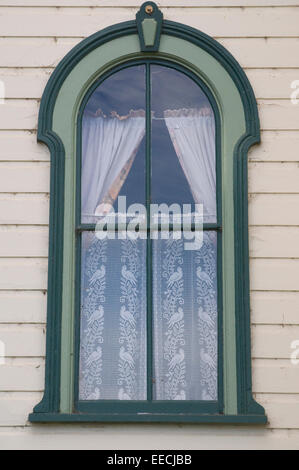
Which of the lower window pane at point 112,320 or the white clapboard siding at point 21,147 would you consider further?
the white clapboard siding at point 21,147

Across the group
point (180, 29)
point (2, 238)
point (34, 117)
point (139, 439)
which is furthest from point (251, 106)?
point (139, 439)

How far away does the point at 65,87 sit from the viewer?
5430 mm

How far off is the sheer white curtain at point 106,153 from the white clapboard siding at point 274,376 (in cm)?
148

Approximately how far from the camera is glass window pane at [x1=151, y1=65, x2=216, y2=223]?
5352 mm

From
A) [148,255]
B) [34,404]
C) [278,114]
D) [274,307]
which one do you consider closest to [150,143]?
[148,255]

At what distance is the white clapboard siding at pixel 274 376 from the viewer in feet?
16.4

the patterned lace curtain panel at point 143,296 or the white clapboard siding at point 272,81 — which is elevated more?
the white clapboard siding at point 272,81

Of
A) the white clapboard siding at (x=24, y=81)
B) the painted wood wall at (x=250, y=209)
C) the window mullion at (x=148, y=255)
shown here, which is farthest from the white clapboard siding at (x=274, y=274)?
→ the white clapboard siding at (x=24, y=81)

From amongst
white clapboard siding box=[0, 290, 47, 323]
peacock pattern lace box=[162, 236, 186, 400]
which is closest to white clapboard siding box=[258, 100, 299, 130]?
peacock pattern lace box=[162, 236, 186, 400]

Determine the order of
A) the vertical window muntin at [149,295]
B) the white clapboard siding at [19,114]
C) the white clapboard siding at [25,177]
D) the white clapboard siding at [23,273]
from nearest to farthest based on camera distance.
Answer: the vertical window muntin at [149,295] < the white clapboard siding at [23,273] < the white clapboard siding at [25,177] < the white clapboard siding at [19,114]

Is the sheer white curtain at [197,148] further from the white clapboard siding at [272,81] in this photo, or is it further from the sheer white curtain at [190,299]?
the white clapboard siding at [272,81]

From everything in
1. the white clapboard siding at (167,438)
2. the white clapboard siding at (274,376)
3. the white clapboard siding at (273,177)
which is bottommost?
the white clapboard siding at (167,438)

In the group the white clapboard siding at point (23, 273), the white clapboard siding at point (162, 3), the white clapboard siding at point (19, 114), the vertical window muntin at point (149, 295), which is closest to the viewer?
the vertical window muntin at point (149, 295)

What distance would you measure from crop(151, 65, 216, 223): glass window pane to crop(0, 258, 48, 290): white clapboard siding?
0.89 metres
